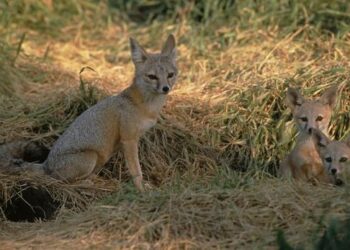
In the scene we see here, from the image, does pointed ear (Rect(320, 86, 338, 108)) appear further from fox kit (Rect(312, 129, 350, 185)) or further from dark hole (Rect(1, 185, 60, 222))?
dark hole (Rect(1, 185, 60, 222))

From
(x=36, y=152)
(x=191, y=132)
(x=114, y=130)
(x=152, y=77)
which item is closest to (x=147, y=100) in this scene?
(x=152, y=77)

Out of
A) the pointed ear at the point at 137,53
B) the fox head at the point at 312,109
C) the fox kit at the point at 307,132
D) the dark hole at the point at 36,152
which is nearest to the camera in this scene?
the fox kit at the point at 307,132

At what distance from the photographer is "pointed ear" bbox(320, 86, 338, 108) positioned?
25.7 feet

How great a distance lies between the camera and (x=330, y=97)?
7.84 meters

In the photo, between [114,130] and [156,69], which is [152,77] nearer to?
[156,69]

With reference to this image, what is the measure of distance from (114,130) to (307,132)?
1688 millimetres

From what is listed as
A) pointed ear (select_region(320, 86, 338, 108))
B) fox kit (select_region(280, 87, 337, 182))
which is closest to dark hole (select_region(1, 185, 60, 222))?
fox kit (select_region(280, 87, 337, 182))

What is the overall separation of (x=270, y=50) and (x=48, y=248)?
4.88 m

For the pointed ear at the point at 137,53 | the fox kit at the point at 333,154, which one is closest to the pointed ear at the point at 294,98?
the fox kit at the point at 333,154

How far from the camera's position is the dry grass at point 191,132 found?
614cm

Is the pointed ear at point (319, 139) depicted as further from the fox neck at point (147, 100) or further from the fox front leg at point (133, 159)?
the fox front leg at point (133, 159)

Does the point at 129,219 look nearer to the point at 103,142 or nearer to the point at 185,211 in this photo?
the point at 185,211

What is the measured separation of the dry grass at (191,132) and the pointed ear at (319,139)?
2.00ft

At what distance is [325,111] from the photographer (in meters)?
7.76
